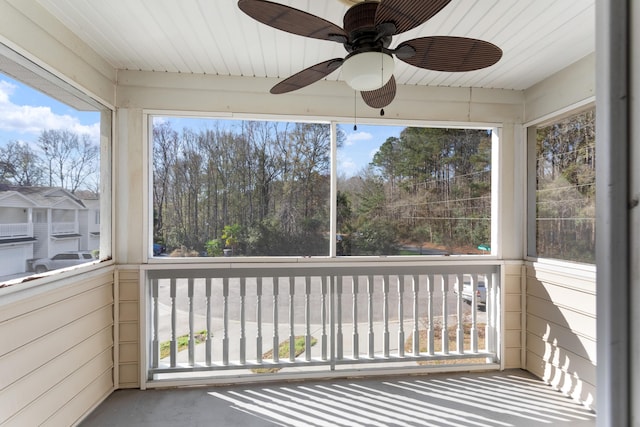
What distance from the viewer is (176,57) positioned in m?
2.37

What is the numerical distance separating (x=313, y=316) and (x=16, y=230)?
207 centimetres

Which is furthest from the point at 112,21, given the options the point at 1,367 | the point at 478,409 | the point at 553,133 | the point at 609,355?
the point at 478,409

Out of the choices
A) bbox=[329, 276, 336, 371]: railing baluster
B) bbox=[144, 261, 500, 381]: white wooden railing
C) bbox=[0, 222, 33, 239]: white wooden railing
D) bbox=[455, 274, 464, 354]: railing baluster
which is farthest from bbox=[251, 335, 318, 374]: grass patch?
bbox=[0, 222, 33, 239]: white wooden railing

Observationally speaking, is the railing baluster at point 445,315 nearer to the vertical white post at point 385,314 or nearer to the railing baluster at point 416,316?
the railing baluster at point 416,316

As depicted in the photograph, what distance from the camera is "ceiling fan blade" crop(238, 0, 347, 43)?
3.97 ft

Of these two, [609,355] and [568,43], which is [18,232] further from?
[568,43]

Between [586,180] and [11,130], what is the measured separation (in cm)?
365

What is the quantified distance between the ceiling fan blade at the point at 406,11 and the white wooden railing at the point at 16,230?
2.05 metres

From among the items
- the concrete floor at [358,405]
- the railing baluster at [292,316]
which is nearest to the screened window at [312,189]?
the railing baluster at [292,316]

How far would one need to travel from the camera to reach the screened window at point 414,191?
2844 mm

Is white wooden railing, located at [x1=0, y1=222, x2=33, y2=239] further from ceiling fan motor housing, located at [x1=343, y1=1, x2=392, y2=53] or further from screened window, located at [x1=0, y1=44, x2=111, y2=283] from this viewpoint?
ceiling fan motor housing, located at [x1=343, y1=1, x2=392, y2=53]

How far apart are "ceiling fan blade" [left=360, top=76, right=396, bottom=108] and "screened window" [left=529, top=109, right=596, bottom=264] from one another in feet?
5.29

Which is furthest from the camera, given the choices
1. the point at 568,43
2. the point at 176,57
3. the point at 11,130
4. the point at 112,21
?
the point at 176,57

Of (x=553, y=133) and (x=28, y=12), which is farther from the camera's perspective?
(x=553, y=133)
